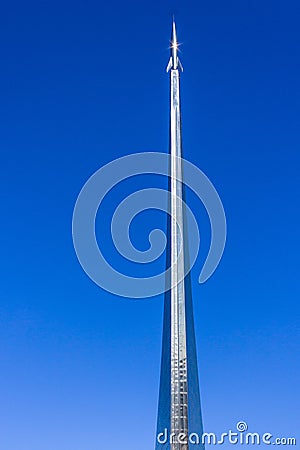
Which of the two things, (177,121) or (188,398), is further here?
(177,121)

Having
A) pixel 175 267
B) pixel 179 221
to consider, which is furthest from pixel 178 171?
pixel 175 267

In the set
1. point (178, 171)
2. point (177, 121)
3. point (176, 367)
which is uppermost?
point (177, 121)

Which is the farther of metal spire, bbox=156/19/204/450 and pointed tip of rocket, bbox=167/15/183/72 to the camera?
pointed tip of rocket, bbox=167/15/183/72

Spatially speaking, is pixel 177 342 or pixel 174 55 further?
pixel 174 55

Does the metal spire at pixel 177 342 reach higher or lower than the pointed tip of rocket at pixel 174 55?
lower

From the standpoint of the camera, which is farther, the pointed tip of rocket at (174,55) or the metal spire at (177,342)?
the pointed tip of rocket at (174,55)

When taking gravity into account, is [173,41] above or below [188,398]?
above

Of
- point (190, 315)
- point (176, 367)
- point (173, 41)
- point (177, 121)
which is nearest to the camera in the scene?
point (176, 367)

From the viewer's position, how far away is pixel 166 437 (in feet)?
110

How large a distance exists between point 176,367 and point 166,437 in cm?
320

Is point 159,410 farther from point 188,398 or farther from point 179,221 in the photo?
point 179,221

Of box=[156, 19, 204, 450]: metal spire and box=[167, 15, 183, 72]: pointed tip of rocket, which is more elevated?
box=[167, 15, 183, 72]: pointed tip of rocket

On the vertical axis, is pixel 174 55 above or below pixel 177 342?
above

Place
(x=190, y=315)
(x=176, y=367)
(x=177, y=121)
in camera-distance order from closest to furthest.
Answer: (x=176, y=367)
(x=190, y=315)
(x=177, y=121)
